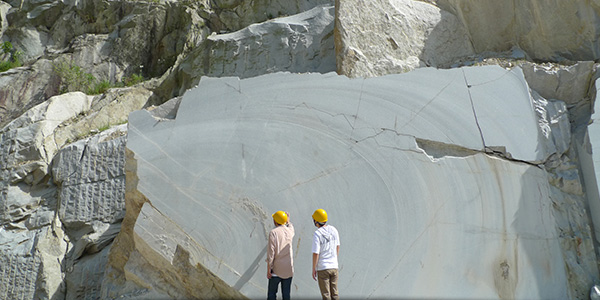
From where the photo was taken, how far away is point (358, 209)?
4.10 metres

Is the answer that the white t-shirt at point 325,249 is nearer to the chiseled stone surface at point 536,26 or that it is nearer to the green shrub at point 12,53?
the chiseled stone surface at point 536,26

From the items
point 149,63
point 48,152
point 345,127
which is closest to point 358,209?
point 345,127

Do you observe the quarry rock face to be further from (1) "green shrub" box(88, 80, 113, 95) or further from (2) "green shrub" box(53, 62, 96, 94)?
(2) "green shrub" box(53, 62, 96, 94)

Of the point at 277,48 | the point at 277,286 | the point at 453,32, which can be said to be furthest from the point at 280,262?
the point at 277,48

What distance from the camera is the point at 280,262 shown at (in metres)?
3.65

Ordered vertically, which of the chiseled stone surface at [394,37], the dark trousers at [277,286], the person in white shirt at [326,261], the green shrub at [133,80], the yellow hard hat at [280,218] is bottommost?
the dark trousers at [277,286]

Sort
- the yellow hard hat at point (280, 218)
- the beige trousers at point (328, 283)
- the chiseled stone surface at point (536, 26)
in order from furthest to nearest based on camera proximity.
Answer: the chiseled stone surface at point (536, 26) < the yellow hard hat at point (280, 218) < the beige trousers at point (328, 283)

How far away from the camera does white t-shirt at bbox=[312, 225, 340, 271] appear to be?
3.50m

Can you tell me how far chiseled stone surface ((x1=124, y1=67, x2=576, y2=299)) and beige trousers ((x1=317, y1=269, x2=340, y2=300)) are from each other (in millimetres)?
403

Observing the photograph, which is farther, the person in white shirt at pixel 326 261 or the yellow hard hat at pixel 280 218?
the yellow hard hat at pixel 280 218

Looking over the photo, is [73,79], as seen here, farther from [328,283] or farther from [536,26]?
[536,26]

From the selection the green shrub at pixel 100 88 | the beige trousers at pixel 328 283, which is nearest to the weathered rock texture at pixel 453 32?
the beige trousers at pixel 328 283

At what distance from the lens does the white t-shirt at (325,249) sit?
350cm

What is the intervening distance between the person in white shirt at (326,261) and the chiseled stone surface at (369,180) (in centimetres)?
43
